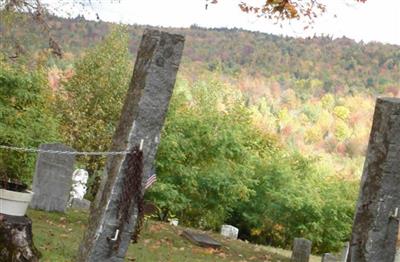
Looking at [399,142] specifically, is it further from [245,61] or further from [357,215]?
[245,61]

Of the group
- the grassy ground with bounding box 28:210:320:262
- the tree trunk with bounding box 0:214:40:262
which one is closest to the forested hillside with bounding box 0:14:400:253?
the grassy ground with bounding box 28:210:320:262

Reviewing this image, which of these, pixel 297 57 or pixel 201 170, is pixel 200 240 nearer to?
pixel 201 170

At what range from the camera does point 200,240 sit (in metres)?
13.9

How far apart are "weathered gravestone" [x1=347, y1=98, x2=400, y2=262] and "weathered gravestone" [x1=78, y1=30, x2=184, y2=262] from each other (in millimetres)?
2702

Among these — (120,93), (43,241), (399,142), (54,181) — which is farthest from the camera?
(120,93)

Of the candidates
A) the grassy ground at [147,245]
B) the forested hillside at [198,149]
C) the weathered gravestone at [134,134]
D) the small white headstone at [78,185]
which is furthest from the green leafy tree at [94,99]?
the weathered gravestone at [134,134]

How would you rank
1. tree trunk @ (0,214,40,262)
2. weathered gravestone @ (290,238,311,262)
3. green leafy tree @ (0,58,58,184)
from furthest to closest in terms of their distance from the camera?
green leafy tree @ (0,58,58,184), weathered gravestone @ (290,238,311,262), tree trunk @ (0,214,40,262)

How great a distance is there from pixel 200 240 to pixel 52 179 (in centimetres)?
344

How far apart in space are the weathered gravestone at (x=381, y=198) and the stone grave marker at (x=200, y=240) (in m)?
6.43

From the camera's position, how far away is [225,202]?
989 inches

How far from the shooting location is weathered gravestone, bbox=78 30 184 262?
6465 millimetres

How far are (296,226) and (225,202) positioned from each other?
3.61m

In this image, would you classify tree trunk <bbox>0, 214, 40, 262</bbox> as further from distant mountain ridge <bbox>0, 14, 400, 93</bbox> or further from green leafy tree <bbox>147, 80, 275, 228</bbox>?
distant mountain ridge <bbox>0, 14, 400, 93</bbox>

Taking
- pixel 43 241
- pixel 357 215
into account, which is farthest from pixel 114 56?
pixel 357 215
